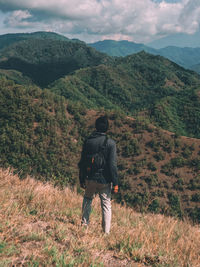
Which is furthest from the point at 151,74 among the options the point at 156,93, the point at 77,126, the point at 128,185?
the point at 128,185

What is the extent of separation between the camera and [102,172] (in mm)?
3805

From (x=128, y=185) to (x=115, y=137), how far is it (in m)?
9.69

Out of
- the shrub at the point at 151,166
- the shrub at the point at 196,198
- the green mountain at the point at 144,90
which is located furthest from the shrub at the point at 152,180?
the green mountain at the point at 144,90

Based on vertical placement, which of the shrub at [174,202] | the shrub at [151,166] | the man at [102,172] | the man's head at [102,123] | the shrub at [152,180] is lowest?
the shrub at [174,202]

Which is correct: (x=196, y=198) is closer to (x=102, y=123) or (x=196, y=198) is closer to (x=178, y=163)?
(x=178, y=163)

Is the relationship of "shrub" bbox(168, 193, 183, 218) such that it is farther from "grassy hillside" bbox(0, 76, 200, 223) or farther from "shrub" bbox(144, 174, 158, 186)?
"shrub" bbox(144, 174, 158, 186)

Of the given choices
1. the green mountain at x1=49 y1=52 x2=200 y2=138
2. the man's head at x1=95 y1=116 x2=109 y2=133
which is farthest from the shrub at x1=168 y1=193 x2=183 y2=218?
the green mountain at x1=49 y1=52 x2=200 y2=138

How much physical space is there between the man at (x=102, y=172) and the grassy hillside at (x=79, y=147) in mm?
23036

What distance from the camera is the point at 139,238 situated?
337 centimetres

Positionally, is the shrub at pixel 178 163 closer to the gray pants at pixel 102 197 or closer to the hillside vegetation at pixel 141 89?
the gray pants at pixel 102 197

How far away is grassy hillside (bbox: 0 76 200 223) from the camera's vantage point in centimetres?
2814

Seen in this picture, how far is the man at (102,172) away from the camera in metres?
3.76

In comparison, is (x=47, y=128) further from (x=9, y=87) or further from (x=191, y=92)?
(x=191, y=92)

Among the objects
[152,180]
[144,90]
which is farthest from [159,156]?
[144,90]
